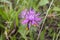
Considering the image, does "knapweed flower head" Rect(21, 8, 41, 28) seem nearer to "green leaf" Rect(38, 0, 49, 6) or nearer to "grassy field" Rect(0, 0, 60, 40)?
"grassy field" Rect(0, 0, 60, 40)

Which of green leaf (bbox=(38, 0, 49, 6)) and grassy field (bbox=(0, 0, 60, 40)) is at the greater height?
green leaf (bbox=(38, 0, 49, 6))

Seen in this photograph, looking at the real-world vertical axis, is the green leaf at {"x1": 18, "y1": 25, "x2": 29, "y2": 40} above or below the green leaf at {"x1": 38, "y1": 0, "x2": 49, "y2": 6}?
below

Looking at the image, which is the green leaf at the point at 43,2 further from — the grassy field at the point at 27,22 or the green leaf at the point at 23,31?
the green leaf at the point at 23,31

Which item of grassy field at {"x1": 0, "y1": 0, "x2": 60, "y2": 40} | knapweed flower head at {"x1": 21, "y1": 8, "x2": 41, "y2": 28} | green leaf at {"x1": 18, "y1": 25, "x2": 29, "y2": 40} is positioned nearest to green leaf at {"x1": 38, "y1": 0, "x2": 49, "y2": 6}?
grassy field at {"x1": 0, "y1": 0, "x2": 60, "y2": 40}

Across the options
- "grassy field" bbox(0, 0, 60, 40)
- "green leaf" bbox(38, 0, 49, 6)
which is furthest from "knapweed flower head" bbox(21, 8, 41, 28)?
"green leaf" bbox(38, 0, 49, 6)

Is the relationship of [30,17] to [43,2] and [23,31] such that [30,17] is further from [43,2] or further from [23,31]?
[43,2]

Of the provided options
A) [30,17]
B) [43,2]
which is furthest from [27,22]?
[43,2]

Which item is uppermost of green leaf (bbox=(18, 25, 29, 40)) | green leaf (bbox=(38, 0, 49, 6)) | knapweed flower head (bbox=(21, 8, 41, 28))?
green leaf (bbox=(38, 0, 49, 6))

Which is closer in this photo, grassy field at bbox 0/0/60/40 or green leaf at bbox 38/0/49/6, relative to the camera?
grassy field at bbox 0/0/60/40

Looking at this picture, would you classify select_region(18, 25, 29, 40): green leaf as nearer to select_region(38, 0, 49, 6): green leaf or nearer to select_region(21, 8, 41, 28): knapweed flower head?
select_region(21, 8, 41, 28): knapweed flower head
